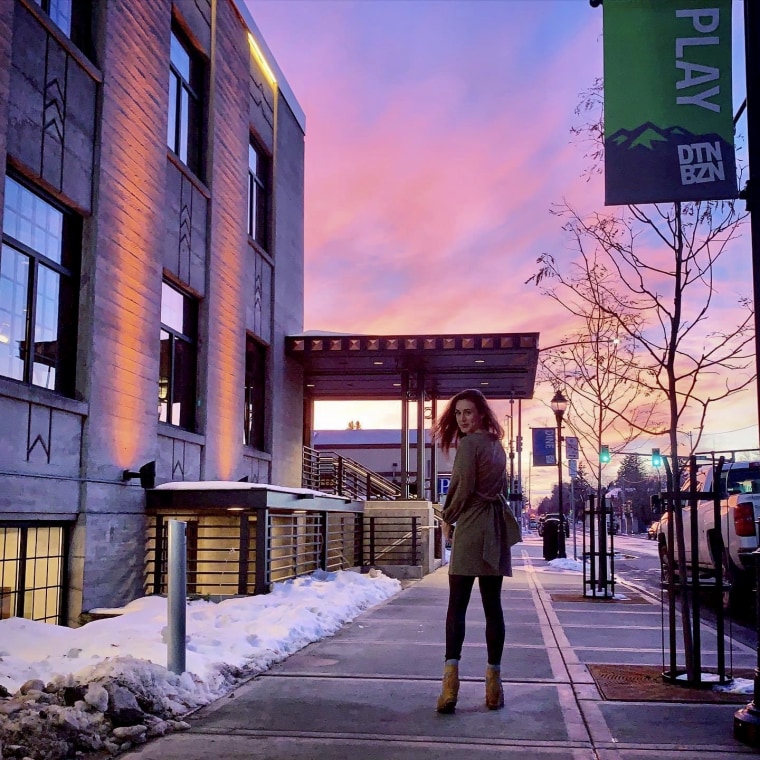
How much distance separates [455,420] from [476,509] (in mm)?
633

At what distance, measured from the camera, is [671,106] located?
6.05m

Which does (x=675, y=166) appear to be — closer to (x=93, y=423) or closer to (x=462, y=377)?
(x=93, y=423)

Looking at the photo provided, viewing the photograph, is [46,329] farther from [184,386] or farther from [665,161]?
[665,161]

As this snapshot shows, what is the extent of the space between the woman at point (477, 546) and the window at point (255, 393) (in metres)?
13.0

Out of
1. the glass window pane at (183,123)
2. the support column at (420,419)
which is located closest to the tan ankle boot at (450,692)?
the glass window pane at (183,123)

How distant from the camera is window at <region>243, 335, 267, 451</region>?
18.7m

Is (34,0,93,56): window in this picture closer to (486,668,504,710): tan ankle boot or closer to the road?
(486,668,504,710): tan ankle boot

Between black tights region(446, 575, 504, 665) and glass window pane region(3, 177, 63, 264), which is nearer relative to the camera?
black tights region(446, 575, 504, 665)

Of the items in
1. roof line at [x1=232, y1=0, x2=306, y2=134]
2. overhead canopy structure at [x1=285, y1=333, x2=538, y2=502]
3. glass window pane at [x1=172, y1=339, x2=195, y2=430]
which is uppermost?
roof line at [x1=232, y1=0, x2=306, y2=134]

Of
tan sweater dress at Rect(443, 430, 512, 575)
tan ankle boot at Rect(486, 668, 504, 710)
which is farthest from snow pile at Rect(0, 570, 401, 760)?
tan sweater dress at Rect(443, 430, 512, 575)

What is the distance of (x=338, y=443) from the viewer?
60438 millimetres

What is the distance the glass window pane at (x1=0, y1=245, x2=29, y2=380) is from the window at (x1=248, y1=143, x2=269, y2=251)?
9.38 metres

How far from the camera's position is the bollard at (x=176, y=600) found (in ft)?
18.9

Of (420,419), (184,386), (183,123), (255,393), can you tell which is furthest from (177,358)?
(420,419)
